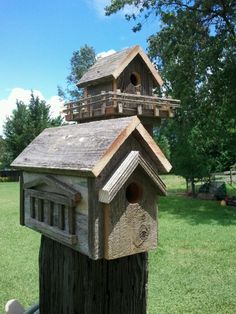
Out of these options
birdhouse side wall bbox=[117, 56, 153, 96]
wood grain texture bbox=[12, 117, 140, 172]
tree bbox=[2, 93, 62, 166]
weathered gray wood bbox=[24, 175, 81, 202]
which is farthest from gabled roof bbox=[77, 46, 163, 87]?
tree bbox=[2, 93, 62, 166]

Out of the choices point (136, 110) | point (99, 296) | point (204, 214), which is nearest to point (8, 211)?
point (204, 214)

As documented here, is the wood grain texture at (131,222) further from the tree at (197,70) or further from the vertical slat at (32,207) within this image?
the tree at (197,70)

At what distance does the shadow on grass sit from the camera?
46.9 feet

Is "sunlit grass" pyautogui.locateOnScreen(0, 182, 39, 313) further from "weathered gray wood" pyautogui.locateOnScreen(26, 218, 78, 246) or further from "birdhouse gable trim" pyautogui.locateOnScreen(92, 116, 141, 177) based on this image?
"birdhouse gable trim" pyautogui.locateOnScreen(92, 116, 141, 177)

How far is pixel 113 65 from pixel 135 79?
1.42 metres

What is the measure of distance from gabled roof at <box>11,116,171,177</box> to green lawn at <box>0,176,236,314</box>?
13.3 ft

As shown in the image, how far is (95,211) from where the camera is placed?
2717 mm

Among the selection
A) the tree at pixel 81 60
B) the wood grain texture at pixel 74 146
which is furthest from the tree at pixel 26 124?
the wood grain texture at pixel 74 146

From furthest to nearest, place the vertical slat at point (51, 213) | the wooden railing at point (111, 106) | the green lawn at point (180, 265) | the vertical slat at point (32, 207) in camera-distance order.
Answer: the wooden railing at point (111, 106) → the green lawn at point (180, 265) → the vertical slat at point (32, 207) → the vertical slat at point (51, 213)

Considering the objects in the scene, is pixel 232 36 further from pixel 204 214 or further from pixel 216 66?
pixel 204 214

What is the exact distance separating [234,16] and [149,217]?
17.3 m

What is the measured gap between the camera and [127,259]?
310cm

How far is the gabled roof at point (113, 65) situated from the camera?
29.0ft

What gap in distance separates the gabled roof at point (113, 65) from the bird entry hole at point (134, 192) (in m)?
6.03
